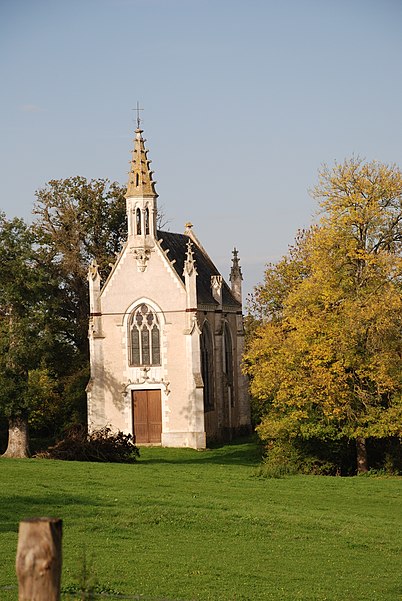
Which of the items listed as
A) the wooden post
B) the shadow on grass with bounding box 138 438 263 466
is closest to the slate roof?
the shadow on grass with bounding box 138 438 263 466

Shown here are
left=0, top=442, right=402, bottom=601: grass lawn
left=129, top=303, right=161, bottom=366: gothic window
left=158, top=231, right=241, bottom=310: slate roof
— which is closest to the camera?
left=0, top=442, right=402, bottom=601: grass lawn

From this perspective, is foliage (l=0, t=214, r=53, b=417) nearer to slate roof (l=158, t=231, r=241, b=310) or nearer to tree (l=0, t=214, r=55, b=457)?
tree (l=0, t=214, r=55, b=457)

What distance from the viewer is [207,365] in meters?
59.8

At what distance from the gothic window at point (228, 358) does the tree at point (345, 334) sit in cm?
Answer: 1754

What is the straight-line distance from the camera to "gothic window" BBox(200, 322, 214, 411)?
58844 millimetres

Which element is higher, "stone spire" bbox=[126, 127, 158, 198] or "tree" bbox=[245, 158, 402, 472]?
"stone spire" bbox=[126, 127, 158, 198]

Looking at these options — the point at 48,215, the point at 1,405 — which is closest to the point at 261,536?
the point at 1,405

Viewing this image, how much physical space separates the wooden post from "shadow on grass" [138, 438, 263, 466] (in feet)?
123

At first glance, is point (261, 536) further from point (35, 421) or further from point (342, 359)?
point (35, 421)

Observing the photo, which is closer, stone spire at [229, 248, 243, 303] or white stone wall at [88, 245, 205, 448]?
white stone wall at [88, 245, 205, 448]

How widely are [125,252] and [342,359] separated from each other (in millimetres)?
19290

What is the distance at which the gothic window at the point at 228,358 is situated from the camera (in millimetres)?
62219

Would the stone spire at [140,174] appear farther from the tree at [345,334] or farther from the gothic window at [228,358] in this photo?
the tree at [345,334]

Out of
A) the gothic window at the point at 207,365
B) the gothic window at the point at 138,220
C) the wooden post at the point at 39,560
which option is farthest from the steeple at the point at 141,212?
the wooden post at the point at 39,560
